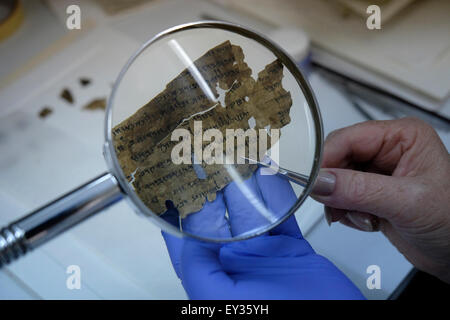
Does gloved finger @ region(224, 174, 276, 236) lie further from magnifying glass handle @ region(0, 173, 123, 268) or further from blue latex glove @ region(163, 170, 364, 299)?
magnifying glass handle @ region(0, 173, 123, 268)

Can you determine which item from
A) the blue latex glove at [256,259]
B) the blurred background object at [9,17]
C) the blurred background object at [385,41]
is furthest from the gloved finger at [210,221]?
the blurred background object at [9,17]

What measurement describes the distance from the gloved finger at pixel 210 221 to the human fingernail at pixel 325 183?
0.16m

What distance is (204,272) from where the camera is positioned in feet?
2.18

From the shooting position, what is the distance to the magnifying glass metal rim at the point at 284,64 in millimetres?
531

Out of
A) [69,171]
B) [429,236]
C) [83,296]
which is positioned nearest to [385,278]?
[429,236]

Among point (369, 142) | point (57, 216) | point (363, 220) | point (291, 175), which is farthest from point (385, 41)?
point (57, 216)

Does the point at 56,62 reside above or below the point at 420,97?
above

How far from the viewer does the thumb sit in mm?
689

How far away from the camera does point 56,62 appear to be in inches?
47.5

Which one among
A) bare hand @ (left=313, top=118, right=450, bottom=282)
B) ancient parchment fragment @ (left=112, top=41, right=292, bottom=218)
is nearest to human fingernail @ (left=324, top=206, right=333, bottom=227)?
bare hand @ (left=313, top=118, right=450, bottom=282)

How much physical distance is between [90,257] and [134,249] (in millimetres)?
92

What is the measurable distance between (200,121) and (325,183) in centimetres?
23

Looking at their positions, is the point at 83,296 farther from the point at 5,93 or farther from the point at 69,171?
the point at 5,93

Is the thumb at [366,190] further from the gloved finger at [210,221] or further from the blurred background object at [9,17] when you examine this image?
the blurred background object at [9,17]
